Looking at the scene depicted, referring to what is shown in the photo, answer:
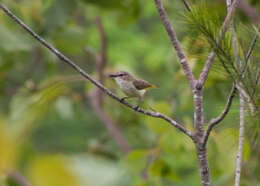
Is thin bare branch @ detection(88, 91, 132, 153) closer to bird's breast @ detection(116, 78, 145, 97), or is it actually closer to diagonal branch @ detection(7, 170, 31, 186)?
bird's breast @ detection(116, 78, 145, 97)

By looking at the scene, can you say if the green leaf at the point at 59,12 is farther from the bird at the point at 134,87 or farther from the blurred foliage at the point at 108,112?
the bird at the point at 134,87

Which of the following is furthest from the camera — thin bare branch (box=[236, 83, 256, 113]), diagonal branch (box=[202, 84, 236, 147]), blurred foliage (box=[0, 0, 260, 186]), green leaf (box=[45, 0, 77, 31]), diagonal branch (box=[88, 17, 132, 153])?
diagonal branch (box=[88, 17, 132, 153])

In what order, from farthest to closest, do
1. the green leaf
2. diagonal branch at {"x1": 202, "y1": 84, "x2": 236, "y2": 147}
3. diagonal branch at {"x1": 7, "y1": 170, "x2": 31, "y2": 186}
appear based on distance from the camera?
1. the green leaf
2. diagonal branch at {"x1": 202, "y1": 84, "x2": 236, "y2": 147}
3. diagonal branch at {"x1": 7, "y1": 170, "x2": 31, "y2": 186}

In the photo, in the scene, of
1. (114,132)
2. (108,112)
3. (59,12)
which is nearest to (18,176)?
(59,12)

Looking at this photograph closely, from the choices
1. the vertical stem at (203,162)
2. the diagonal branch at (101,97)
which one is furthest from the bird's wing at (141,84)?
the vertical stem at (203,162)

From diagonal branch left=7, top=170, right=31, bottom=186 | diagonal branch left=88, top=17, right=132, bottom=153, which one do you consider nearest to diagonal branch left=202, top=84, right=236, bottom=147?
diagonal branch left=7, top=170, right=31, bottom=186

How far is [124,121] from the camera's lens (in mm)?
3057

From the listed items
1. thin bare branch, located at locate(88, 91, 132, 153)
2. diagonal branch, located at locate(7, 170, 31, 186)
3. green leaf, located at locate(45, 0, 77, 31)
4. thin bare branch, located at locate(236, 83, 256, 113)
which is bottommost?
diagonal branch, located at locate(7, 170, 31, 186)

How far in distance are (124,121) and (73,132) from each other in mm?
4751

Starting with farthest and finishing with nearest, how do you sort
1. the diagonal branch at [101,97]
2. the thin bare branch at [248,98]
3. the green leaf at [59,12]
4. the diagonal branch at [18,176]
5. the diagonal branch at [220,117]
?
the diagonal branch at [101,97] → the green leaf at [59,12] → the thin bare branch at [248,98] → the diagonal branch at [220,117] → the diagonal branch at [18,176]

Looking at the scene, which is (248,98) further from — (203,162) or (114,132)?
(114,132)

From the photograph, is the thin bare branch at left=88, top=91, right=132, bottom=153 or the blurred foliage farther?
the thin bare branch at left=88, top=91, right=132, bottom=153

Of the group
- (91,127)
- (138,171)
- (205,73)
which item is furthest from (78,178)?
(91,127)

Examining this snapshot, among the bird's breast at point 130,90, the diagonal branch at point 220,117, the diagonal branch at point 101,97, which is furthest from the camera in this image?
the diagonal branch at point 101,97
